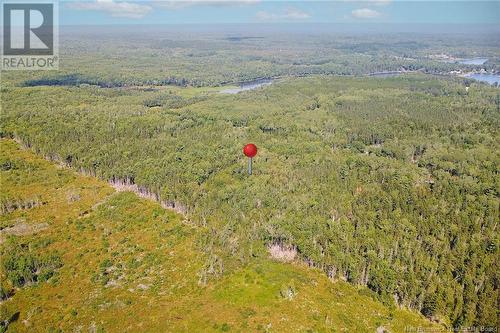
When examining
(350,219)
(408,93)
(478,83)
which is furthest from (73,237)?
(478,83)

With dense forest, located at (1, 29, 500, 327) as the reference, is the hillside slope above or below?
below

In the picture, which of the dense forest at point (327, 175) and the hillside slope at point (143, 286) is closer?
the hillside slope at point (143, 286)

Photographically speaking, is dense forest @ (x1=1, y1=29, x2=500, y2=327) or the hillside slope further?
dense forest @ (x1=1, y1=29, x2=500, y2=327)

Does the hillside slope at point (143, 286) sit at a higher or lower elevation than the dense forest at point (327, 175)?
lower

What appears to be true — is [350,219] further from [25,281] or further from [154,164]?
[25,281]
